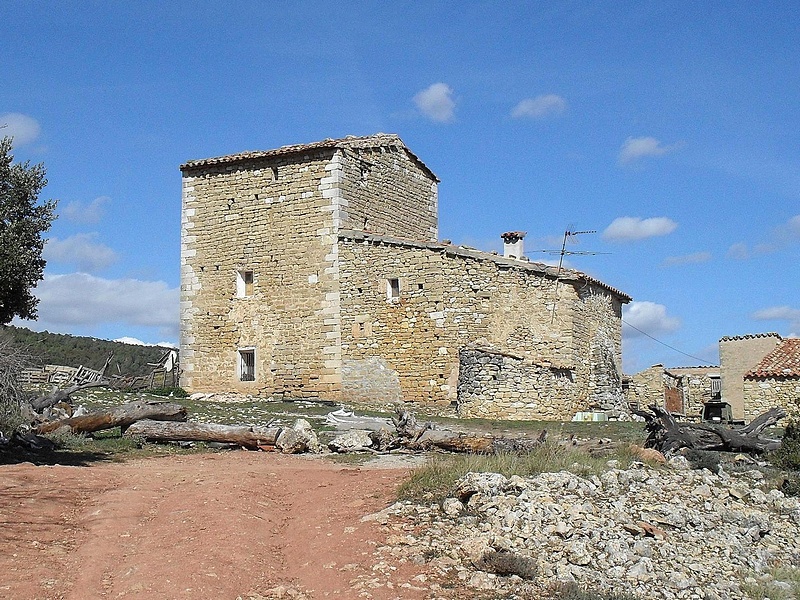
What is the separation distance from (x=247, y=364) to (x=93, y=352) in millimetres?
33900

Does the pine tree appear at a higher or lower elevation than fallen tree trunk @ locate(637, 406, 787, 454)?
higher

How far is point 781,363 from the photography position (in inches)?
1054

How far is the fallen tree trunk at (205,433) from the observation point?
51.0 ft

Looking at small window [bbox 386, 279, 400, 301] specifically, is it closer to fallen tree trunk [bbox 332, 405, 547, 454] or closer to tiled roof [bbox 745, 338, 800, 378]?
fallen tree trunk [bbox 332, 405, 547, 454]

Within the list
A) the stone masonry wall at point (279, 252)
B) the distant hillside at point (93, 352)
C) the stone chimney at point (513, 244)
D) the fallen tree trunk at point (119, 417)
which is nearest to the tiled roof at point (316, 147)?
the stone masonry wall at point (279, 252)

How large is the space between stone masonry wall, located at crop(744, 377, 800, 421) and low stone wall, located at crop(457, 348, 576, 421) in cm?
852

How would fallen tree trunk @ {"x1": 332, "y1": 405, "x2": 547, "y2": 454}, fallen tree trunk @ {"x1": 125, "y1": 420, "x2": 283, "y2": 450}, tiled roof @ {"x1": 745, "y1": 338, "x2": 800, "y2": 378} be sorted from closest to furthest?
fallen tree trunk @ {"x1": 332, "y1": 405, "x2": 547, "y2": 454} < fallen tree trunk @ {"x1": 125, "y1": 420, "x2": 283, "y2": 450} < tiled roof @ {"x1": 745, "y1": 338, "x2": 800, "y2": 378}

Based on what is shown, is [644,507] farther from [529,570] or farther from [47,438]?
[47,438]

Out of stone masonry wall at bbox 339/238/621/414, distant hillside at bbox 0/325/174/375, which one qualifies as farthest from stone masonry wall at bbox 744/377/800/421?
distant hillside at bbox 0/325/174/375

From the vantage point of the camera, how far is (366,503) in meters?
9.96

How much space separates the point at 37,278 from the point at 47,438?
305cm

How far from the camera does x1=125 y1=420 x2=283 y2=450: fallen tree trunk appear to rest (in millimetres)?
15547

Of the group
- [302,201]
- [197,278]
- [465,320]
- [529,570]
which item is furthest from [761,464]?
[197,278]

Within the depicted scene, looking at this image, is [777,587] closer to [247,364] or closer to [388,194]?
[247,364]
